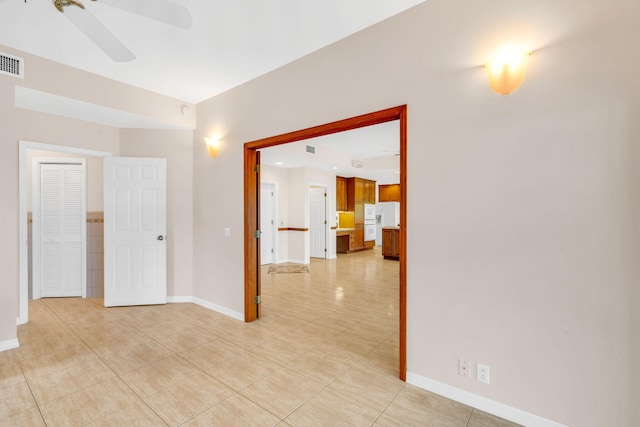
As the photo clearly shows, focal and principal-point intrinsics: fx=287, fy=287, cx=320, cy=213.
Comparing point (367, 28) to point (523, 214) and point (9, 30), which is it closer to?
point (523, 214)

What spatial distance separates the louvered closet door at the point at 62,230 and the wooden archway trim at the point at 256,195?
2992 millimetres

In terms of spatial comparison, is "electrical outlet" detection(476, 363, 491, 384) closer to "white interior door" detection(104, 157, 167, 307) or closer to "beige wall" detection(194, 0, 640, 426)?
"beige wall" detection(194, 0, 640, 426)

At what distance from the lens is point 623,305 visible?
1531mm

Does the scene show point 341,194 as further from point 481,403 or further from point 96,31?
point 96,31

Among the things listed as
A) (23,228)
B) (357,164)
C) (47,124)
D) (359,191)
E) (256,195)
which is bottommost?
(23,228)

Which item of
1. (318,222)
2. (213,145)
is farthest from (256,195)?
(318,222)

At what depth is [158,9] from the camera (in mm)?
1670

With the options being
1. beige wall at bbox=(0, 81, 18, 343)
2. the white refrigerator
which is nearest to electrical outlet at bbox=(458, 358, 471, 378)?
beige wall at bbox=(0, 81, 18, 343)

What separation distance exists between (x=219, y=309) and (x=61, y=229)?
292cm

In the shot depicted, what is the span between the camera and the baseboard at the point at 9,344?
8.94 feet

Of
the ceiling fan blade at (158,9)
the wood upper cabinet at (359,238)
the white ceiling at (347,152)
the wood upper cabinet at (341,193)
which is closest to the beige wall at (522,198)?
the ceiling fan blade at (158,9)

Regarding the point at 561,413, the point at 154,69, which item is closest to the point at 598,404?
the point at 561,413

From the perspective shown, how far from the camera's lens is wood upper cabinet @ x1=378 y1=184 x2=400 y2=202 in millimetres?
10454

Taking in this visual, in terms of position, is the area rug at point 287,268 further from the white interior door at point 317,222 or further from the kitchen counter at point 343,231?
the kitchen counter at point 343,231
